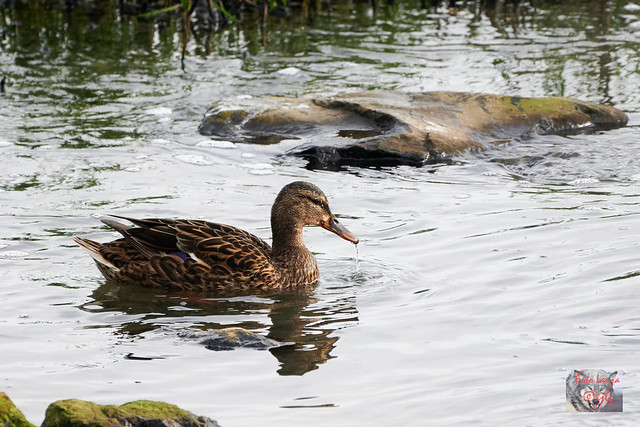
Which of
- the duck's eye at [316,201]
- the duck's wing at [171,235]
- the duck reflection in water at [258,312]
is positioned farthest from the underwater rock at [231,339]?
the duck's eye at [316,201]

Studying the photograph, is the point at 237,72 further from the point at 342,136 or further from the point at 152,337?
the point at 152,337

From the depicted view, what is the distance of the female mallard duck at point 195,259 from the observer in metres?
7.36

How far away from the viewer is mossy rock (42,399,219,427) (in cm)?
413

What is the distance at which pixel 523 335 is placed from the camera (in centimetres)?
600

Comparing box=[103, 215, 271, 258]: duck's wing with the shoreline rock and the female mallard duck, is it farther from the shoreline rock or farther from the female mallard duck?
the shoreline rock

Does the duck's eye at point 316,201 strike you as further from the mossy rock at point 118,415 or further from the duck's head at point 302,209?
the mossy rock at point 118,415

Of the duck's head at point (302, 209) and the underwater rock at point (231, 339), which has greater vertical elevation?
the duck's head at point (302, 209)

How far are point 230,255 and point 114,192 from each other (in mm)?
2352

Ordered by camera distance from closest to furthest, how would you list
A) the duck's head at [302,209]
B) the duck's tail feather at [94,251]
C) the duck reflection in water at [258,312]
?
1. the duck reflection in water at [258,312]
2. the duck's tail feather at [94,251]
3. the duck's head at [302,209]

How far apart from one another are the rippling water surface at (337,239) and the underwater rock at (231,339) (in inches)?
4.2

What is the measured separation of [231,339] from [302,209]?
2.01 metres

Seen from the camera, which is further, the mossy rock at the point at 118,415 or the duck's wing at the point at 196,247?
the duck's wing at the point at 196,247

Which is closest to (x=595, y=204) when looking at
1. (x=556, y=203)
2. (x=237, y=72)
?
(x=556, y=203)

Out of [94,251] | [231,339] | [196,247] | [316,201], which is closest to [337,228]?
[316,201]
